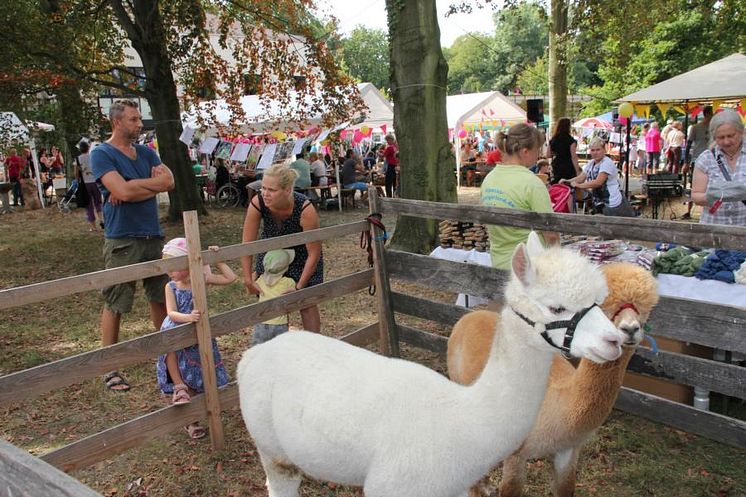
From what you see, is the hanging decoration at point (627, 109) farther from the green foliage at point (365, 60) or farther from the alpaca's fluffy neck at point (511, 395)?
the green foliage at point (365, 60)

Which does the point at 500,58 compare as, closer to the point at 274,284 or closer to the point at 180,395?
the point at 274,284

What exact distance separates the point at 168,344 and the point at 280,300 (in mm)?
840

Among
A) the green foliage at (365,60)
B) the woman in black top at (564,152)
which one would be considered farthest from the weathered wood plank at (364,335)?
the green foliage at (365,60)

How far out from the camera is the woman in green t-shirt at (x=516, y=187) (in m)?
3.60

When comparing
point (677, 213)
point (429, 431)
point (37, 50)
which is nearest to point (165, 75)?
point (37, 50)

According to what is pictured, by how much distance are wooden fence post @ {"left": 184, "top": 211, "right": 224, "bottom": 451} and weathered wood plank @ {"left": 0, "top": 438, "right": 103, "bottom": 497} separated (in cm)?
221

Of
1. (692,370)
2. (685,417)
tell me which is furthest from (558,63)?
(685,417)

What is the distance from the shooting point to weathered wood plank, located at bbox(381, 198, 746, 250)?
9.95 ft

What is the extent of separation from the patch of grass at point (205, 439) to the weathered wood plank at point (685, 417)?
20cm

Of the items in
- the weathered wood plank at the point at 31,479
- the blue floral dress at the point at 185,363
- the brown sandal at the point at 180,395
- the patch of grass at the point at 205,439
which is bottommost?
the patch of grass at the point at 205,439

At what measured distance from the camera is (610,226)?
3439mm

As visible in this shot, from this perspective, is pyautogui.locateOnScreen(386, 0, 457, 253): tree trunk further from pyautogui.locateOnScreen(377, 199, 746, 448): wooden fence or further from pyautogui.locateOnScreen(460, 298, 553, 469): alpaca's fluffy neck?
pyautogui.locateOnScreen(460, 298, 553, 469): alpaca's fluffy neck

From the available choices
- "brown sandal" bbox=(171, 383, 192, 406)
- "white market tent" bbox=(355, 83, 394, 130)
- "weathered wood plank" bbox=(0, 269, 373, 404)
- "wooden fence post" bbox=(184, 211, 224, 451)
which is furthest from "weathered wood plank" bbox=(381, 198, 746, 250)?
"white market tent" bbox=(355, 83, 394, 130)

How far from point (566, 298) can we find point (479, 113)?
21463 millimetres
